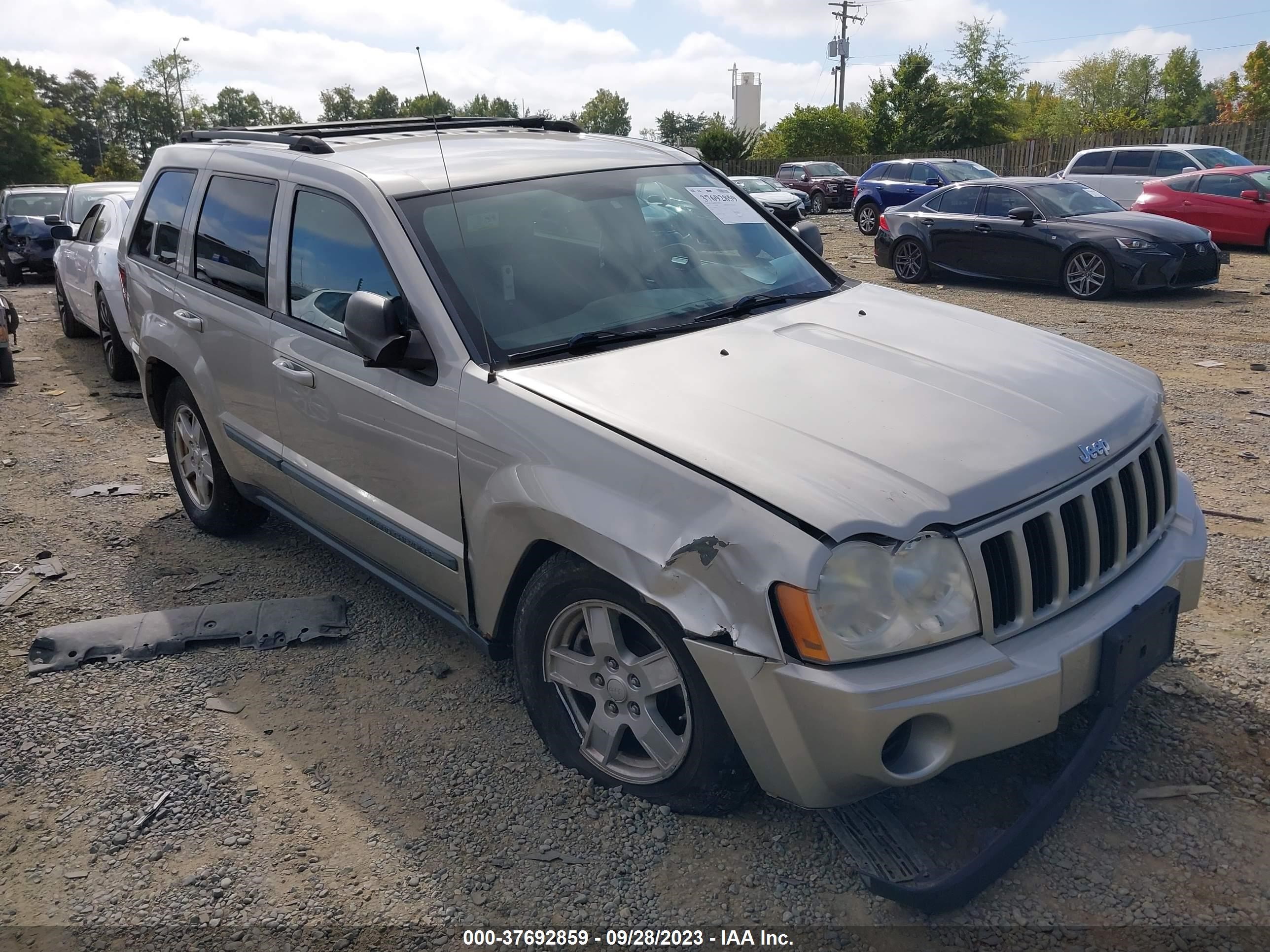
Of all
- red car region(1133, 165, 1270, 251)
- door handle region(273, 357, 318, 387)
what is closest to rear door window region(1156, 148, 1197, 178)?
red car region(1133, 165, 1270, 251)

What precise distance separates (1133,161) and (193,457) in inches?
675

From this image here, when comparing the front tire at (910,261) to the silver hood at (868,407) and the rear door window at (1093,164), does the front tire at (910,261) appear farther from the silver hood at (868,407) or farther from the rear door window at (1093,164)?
the silver hood at (868,407)

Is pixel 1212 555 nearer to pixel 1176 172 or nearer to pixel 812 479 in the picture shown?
pixel 812 479

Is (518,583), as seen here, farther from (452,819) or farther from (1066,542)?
(1066,542)

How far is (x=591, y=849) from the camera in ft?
9.19

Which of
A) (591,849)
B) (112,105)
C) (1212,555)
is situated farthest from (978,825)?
(112,105)

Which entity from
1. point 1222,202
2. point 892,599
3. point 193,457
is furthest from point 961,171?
point 892,599

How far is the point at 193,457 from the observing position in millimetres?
5141

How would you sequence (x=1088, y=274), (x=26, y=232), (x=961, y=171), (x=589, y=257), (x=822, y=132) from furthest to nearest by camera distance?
(x=822, y=132) → (x=961, y=171) → (x=26, y=232) → (x=1088, y=274) → (x=589, y=257)

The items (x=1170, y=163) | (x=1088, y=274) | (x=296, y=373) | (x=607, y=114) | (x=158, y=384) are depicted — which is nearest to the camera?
(x=296, y=373)

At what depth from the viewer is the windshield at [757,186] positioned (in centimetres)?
2453

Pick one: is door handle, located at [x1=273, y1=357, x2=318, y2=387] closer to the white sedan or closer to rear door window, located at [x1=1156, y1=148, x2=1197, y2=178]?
the white sedan

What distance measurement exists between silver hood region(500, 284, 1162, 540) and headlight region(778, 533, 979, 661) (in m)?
0.07

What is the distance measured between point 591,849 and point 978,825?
1.06 metres
